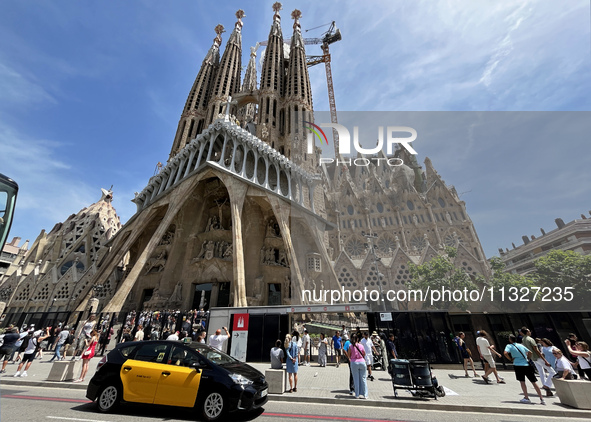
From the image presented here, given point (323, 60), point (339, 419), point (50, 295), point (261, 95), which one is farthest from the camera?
point (323, 60)

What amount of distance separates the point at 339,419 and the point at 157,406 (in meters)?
3.20

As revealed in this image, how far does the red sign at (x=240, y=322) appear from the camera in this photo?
11148mm

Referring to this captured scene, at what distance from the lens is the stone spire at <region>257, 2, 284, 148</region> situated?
1347 inches

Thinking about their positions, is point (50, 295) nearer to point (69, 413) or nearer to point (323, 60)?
point (69, 413)

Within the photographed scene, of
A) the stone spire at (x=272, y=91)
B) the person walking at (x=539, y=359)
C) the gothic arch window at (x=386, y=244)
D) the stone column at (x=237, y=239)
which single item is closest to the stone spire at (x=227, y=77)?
the stone spire at (x=272, y=91)

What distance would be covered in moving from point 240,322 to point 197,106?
36.6 metres

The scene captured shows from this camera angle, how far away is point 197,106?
3897 centimetres

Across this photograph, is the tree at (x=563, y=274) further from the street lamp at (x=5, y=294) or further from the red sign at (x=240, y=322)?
the street lamp at (x=5, y=294)

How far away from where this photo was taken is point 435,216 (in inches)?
1519

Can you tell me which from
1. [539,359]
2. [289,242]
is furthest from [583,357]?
[289,242]

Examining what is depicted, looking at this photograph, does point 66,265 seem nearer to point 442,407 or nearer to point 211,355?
point 211,355

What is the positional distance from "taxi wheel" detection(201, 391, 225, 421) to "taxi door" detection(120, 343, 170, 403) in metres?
0.98

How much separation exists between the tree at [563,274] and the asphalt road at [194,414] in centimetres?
1606

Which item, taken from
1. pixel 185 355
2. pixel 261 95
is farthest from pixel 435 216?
pixel 185 355
